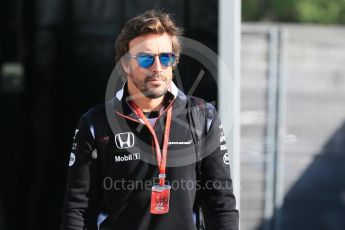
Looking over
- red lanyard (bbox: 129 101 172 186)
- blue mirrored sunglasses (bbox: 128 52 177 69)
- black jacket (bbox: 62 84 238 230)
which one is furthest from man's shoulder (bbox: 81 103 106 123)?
blue mirrored sunglasses (bbox: 128 52 177 69)

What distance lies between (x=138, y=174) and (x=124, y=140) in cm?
13

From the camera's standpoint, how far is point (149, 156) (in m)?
2.28

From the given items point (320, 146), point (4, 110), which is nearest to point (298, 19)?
point (320, 146)

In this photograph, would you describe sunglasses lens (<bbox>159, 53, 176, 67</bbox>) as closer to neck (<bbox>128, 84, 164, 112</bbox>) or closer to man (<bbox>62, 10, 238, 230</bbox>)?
man (<bbox>62, 10, 238, 230</bbox>)

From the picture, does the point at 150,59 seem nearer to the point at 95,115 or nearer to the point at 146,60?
the point at 146,60

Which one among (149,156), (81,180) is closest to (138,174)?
(149,156)

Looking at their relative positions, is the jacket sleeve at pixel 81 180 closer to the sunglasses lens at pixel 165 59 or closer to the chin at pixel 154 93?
the chin at pixel 154 93

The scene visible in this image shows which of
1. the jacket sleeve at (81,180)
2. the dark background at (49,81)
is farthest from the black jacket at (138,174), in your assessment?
the dark background at (49,81)

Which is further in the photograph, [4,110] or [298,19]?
[298,19]

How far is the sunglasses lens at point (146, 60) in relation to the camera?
2.23m

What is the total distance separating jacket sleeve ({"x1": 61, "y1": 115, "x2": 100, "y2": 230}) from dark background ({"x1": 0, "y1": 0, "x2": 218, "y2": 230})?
3.13ft

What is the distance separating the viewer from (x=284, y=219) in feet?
19.2

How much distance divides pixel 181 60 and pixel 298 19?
1663 centimetres

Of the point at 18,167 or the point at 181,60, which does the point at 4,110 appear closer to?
the point at 18,167
